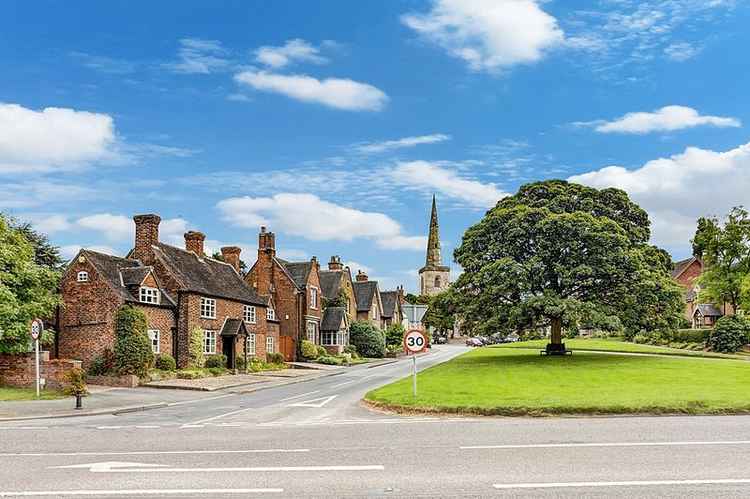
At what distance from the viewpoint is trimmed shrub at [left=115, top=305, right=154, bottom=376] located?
1459 inches

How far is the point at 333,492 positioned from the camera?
9766mm

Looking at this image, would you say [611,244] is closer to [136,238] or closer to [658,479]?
[136,238]

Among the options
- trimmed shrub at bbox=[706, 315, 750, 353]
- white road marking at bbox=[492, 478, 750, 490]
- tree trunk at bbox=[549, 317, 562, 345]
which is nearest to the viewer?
white road marking at bbox=[492, 478, 750, 490]

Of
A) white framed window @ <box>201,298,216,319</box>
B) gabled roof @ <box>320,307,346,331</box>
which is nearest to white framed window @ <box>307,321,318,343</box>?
gabled roof @ <box>320,307,346,331</box>

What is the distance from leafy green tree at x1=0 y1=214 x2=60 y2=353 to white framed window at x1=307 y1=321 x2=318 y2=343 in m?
29.2

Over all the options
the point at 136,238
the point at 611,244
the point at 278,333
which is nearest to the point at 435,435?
the point at 611,244

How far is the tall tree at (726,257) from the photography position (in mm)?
71438

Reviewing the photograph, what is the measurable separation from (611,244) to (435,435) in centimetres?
3022

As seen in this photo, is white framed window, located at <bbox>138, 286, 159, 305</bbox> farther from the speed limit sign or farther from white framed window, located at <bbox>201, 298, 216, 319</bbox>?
the speed limit sign

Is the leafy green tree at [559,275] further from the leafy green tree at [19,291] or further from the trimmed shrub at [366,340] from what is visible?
the trimmed shrub at [366,340]

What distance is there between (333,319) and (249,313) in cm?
1727

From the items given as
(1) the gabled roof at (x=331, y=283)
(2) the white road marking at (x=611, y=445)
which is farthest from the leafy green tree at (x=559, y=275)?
(1) the gabled roof at (x=331, y=283)

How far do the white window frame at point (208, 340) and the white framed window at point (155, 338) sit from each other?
3979 mm

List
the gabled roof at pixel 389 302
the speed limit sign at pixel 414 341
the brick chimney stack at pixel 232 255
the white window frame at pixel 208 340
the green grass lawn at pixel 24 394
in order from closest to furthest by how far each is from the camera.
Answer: the speed limit sign at pixel 414 341 → the green grass lawn at pixel 24 394 → the white window frame at pixel 208 340 → the brick chimney stack at pixel 232 255 → the gabled roof at pixel 389 302
